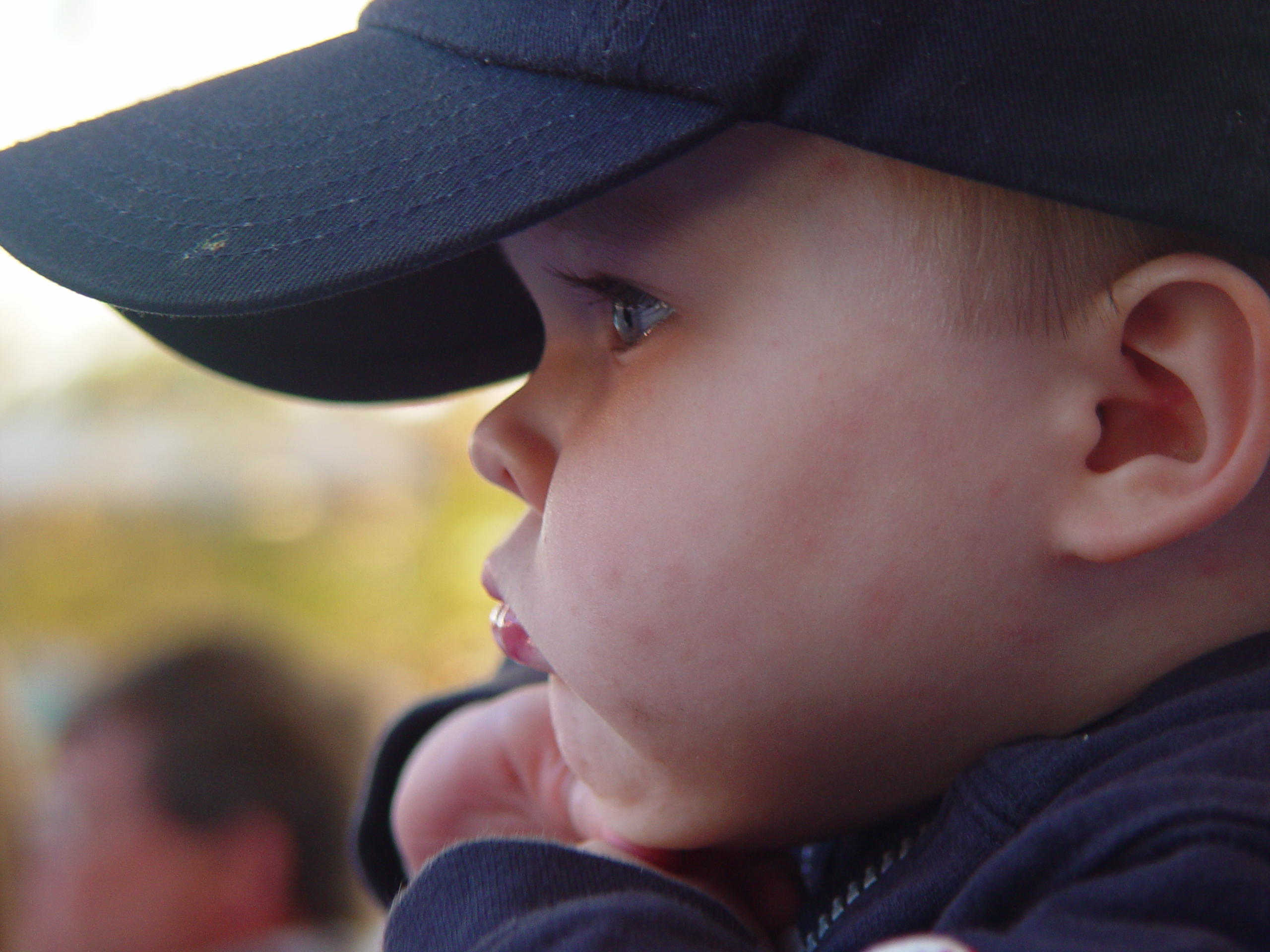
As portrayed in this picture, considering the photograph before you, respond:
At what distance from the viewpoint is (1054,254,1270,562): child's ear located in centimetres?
59

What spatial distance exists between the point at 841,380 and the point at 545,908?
0.32 metres

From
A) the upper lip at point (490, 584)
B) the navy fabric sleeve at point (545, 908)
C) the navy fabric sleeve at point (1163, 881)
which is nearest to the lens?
the navy fabric sleeve at point (1163, 881)

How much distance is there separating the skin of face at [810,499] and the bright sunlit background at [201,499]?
261 centimetres

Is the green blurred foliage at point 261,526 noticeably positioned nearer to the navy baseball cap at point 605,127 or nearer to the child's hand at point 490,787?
the child's hand at point 490,787

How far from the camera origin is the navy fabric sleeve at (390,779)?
106cm

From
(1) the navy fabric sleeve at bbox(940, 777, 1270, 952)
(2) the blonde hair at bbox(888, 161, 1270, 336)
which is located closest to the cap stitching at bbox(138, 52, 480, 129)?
(2) the blonde hair at bbox(888, 161, 1270, 336)

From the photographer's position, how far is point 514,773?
103 centimetres

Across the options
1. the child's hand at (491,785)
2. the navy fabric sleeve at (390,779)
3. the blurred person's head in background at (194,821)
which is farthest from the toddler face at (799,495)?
the blurred person's head in background at (194,821)

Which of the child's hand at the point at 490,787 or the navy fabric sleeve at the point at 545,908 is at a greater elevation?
the navy fabric sleeve at the point at 545,908

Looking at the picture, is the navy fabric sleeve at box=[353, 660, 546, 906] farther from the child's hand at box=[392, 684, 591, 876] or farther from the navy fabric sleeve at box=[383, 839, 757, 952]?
the navy fabric sleeve at box=[383, 839, 757, 952]

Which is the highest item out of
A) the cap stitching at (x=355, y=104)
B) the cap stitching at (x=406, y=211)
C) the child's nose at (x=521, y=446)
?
the cap stitching at (x=355, y=104)

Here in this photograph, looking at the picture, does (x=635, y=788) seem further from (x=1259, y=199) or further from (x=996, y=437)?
(x=1259, y=199)

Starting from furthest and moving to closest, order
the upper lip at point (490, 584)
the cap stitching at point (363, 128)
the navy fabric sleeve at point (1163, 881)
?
the upper lip at point (490, 584), the cap stitching at point (363, 128), the navy fabric sleeve at point (1163, 881)

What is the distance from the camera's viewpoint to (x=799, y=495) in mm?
626
